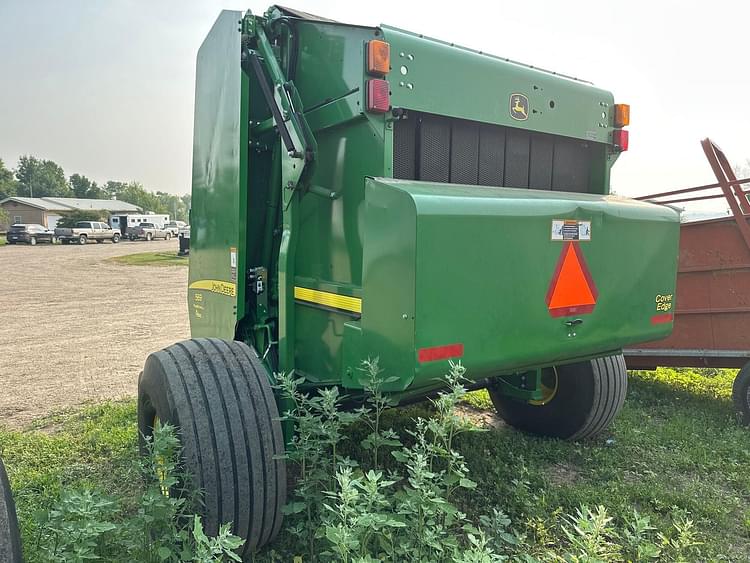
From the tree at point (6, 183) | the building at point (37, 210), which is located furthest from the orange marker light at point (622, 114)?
the tree at point (6, 183)

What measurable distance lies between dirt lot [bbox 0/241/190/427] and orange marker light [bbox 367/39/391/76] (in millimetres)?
3949

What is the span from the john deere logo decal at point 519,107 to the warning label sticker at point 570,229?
28.2 inches

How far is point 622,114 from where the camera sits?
3.40 meters

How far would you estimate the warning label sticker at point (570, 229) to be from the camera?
8.30 feet

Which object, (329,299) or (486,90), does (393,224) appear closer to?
(329,299)

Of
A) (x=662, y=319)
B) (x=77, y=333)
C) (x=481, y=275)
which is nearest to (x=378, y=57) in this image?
(x=481, y=275)

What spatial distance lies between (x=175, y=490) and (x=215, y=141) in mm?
1979

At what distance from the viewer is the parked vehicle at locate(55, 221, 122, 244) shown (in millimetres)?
36188

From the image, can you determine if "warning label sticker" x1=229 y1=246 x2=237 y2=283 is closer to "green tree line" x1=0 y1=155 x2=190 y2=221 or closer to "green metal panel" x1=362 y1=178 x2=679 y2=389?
"green metal panel" x1=362 y1=178 x2=679 y2=389

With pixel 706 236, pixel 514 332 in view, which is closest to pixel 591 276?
pixel 514 332

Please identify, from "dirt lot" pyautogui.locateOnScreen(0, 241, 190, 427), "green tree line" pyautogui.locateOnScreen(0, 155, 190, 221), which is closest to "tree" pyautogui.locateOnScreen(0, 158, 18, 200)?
"green tree line" pyautogui.locateOnScreen(0, 155, 190, 221)

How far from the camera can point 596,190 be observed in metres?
3.49

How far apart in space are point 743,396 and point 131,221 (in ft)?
143

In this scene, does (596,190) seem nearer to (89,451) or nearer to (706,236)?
(706,236)
